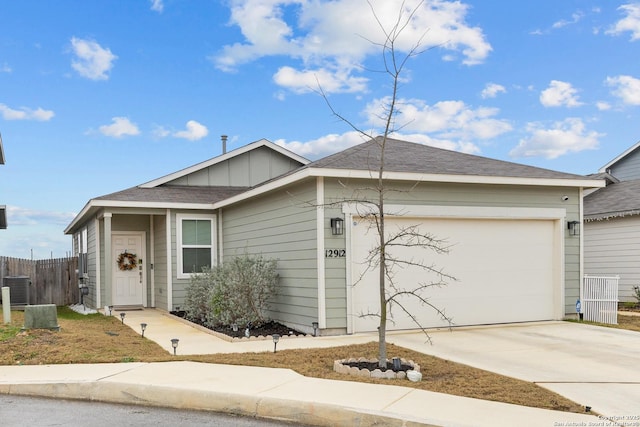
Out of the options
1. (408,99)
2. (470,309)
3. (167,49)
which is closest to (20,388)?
(408,99)

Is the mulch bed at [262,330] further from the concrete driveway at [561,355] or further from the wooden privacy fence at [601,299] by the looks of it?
the wooden privacy fence at [601,299]

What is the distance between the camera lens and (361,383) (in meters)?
6.66

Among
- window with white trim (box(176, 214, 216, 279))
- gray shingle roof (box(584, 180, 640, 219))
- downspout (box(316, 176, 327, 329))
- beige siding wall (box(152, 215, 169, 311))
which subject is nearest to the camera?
downspout (box(316, 176, 327, 329))

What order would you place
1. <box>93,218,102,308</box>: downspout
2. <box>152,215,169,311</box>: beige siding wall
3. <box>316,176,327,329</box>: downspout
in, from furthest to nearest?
<box>93,218,102,308</box>: downspout
<box>152,215,169,311</box>: beige siding wall
<box>316,176,327,329</box>: downspout

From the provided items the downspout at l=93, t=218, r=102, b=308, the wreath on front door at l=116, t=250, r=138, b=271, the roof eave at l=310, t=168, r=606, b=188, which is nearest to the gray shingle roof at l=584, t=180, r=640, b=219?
the roof eave at l=310, t=168, r=606, b=188

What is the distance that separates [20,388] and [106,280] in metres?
8.41

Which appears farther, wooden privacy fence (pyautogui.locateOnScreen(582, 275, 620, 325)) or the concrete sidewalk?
wooden privacy fence (pyautogui.locateOnScreen(582, 275, 620, 325))

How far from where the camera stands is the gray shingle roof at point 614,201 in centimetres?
1714

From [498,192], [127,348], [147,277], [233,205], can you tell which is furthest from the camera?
[147,277]

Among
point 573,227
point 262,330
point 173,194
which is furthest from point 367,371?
point 173,194

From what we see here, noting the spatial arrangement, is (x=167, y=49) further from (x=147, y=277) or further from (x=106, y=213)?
(x=147, y=277)

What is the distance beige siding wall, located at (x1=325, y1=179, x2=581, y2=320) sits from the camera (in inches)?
421

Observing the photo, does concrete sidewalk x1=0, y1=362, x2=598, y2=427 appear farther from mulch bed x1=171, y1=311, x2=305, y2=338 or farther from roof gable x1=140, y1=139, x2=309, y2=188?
roof gable x1=140, y1=139, x2=309, y2=188

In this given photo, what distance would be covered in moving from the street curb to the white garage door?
4.95m
